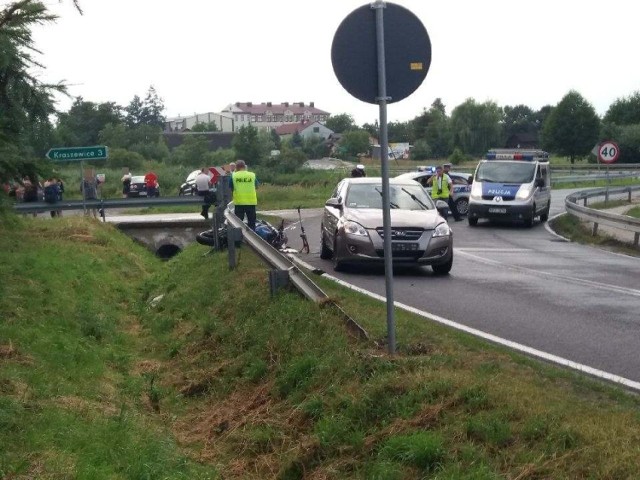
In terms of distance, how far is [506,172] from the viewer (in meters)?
31.2

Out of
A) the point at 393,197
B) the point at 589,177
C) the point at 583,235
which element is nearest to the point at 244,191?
the point at 393,197

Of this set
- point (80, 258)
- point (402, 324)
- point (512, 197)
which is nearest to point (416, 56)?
point (402, 324)

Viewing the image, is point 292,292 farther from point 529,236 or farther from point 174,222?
point 529,236

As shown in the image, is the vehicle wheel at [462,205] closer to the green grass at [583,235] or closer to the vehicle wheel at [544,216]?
the vehicle wheel at [544,216]

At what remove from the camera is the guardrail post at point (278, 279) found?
9.76 m

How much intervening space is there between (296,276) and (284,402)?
2.58 metres

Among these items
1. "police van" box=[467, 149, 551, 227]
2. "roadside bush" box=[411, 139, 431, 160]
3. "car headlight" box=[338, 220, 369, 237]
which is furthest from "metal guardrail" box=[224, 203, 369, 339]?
"roadside bush" box=[411, 139, 431, 160]

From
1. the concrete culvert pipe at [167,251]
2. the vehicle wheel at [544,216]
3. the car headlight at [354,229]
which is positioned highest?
the car headlight at [354,229]

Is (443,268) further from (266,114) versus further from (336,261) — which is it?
(266,114)

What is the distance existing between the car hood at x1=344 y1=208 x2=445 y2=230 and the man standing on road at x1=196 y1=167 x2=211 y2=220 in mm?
11232

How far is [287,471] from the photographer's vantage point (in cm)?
604

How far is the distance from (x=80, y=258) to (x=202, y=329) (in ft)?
23.8

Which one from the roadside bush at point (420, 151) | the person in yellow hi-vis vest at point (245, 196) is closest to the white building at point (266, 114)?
the roadside bush at point (420, 151)

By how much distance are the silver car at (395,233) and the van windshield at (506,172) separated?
14.6m
